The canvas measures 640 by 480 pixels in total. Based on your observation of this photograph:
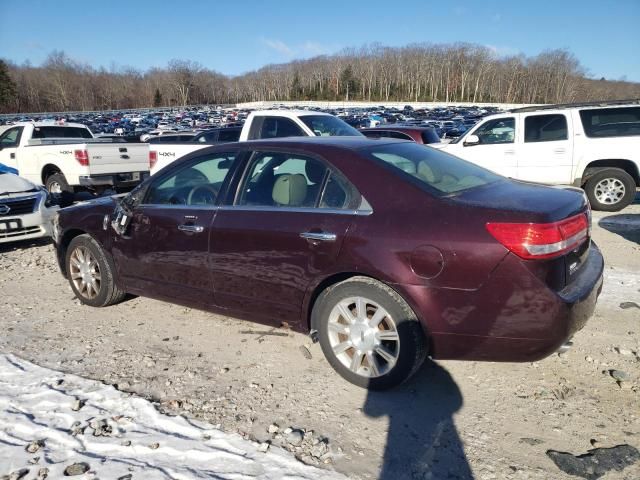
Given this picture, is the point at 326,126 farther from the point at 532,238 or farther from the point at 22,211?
the point at 532,238

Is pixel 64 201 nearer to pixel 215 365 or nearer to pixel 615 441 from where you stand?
pixel 215 365

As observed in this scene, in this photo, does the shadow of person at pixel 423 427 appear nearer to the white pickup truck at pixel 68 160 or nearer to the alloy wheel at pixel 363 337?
the alloy wheel at pixel 363 337

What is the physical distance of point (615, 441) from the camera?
8.44 ft

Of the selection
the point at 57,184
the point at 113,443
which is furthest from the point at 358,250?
the point at 57,184

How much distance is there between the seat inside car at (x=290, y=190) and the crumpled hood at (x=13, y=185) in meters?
5.72

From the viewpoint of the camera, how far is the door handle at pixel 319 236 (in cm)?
305

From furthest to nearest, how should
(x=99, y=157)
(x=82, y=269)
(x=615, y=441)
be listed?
(x=99, y=157)
(x=82, y=269)
(x=615, y=441)

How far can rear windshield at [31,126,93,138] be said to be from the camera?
38.6ft

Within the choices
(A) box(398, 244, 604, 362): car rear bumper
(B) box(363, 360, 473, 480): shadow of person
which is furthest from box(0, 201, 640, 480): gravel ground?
(A) box(398, 244, 604, 362): car rear bumper

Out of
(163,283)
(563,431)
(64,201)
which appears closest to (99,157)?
(64,201)

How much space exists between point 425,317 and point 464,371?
0.80 meters

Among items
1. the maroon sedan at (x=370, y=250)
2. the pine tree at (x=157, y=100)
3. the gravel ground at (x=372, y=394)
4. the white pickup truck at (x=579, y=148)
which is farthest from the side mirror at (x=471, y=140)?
the pine tree at (x=157, y=100)

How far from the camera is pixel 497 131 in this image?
9617 mm

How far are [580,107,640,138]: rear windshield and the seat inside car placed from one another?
746 cm
